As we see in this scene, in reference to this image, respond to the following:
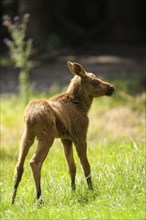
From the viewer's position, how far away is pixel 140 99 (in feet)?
44.3

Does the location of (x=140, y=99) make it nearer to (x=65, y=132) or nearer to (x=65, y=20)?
(x=65, y=132)

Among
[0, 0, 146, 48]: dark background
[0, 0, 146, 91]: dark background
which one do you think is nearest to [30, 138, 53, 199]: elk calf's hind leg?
[0, 0, 146, 91]: dark background

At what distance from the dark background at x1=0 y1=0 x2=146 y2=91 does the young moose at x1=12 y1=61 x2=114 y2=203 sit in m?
9.46

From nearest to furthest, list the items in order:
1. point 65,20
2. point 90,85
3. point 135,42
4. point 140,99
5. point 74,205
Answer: point 74,205 < point 90,85 < point 140,99 < point 135,42 < point 65,20

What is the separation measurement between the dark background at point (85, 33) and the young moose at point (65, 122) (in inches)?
372

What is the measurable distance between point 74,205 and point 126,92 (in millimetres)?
8321

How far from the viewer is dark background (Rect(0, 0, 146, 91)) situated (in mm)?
18031

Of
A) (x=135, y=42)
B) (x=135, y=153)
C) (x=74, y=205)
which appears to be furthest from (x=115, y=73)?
(x=74, y=205)

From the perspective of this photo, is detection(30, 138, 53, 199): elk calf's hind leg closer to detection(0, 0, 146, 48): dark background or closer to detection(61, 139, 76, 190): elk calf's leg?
detection(61, 139, 76, 190): elk calf's leg

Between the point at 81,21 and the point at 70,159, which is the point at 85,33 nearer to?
the point at 81,21

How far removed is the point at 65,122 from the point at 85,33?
14.7 m

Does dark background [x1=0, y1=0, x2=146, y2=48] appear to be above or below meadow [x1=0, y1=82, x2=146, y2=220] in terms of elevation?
above

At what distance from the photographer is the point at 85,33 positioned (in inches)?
837

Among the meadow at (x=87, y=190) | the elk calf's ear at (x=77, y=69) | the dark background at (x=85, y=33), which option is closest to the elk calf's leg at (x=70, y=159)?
the meadow at (x=87, y=190)
